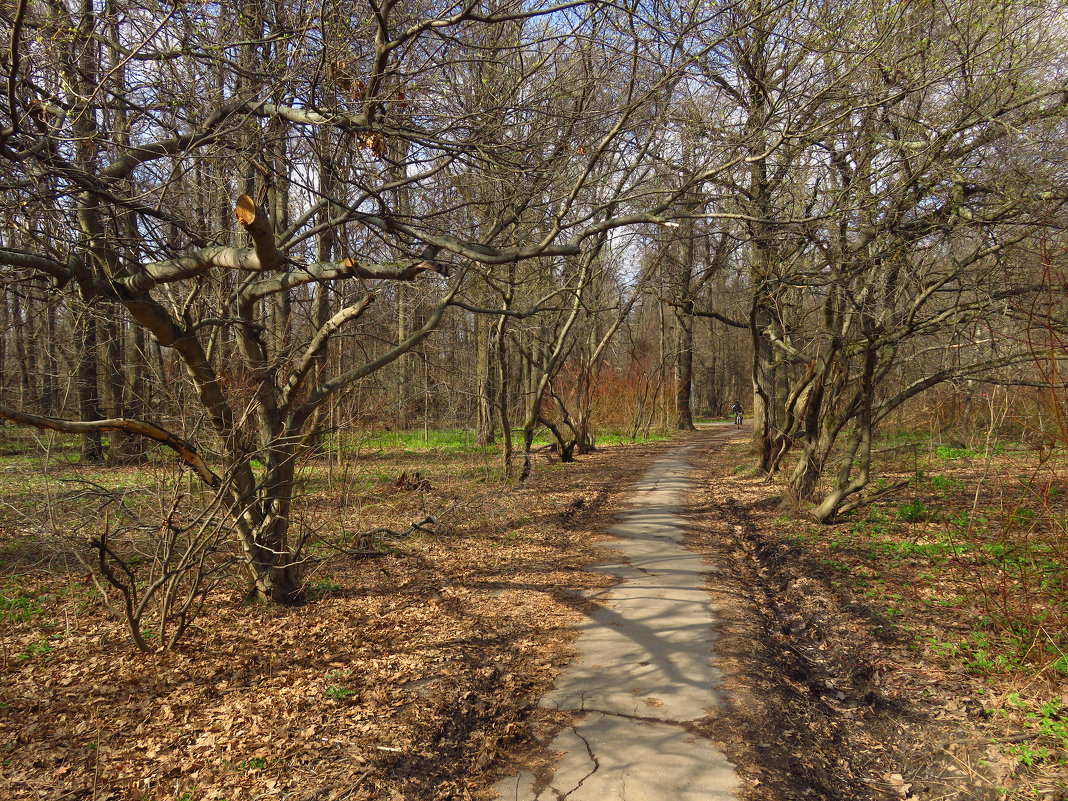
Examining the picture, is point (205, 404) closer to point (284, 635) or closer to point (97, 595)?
point (284, 635)

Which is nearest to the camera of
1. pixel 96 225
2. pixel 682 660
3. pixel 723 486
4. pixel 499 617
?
pixel 96 225

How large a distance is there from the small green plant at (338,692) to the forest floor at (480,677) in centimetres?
2

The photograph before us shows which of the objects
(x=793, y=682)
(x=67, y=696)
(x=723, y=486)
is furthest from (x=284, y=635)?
(x=723, y=486)

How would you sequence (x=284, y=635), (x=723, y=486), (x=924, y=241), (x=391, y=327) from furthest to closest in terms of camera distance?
(x=723, y=486), (x=391, y=327), (x=924, y=241), (x=284, y=635)

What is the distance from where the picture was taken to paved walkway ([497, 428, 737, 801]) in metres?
3.57

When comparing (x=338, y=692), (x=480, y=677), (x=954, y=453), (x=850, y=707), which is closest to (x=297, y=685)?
(x=338, y=692)

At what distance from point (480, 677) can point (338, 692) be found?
1.03 m

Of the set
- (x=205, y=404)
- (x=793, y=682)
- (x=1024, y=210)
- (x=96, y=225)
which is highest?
(x=1024, y=210)

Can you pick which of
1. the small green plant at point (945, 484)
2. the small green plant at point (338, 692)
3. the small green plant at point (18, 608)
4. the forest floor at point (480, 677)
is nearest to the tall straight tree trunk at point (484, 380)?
the forest floor at point (480, 677)

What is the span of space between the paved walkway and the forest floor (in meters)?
0.19

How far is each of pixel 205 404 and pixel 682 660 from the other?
4418 mm

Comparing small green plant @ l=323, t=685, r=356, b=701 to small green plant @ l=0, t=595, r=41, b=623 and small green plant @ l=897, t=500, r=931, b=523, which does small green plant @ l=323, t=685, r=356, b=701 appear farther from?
small green plant @ l=897, t=500, r=931, b=523

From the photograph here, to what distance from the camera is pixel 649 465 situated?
57.8 ft

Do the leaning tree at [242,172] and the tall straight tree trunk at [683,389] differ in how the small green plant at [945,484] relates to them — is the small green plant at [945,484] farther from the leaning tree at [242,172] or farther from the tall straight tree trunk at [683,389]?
the tall straight tree trunk at [683,389]
